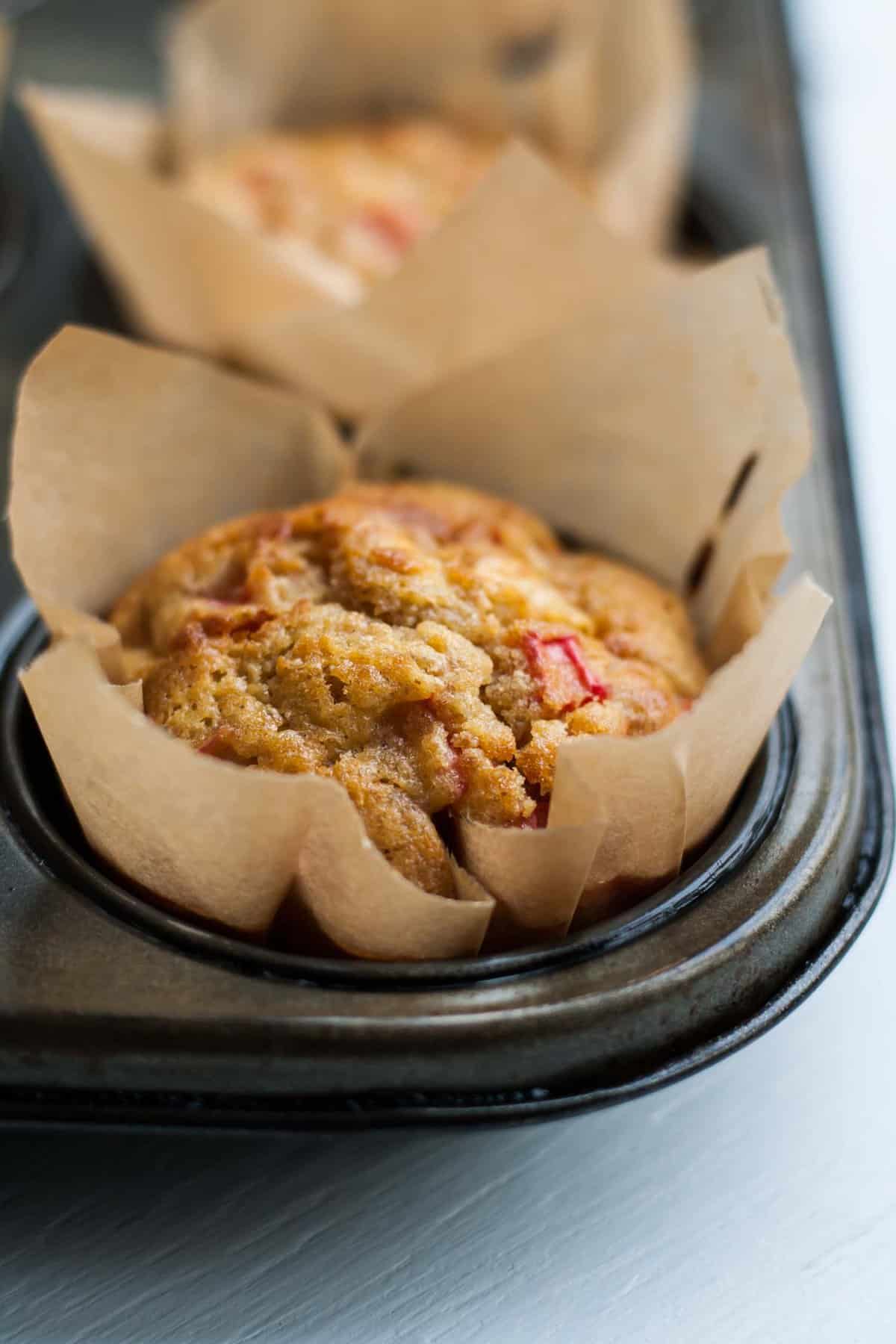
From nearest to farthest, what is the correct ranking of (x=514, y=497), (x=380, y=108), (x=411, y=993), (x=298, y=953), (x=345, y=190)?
(x=411, y=993), (x=298, y=953), (x=514, y=497), (x=345, y=190), (x=380, y=108)

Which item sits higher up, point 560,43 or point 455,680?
point 560,43

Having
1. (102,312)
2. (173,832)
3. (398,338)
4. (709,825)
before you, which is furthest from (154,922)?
(102,312)

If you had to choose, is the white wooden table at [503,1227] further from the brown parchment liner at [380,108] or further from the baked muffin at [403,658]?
the brown parchment liner at [380,108]

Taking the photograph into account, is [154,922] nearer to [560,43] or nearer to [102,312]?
[102,312]

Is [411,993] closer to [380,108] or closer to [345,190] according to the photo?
[345,190]

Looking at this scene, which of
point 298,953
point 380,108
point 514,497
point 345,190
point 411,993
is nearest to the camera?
point 411,993

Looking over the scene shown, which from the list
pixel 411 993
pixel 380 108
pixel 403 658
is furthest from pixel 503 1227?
pixel 380 108

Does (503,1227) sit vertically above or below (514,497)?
below
